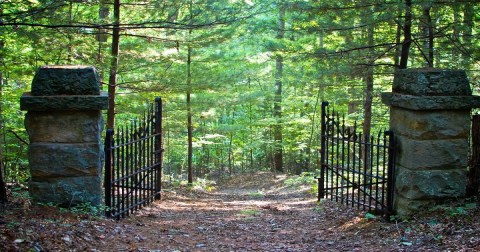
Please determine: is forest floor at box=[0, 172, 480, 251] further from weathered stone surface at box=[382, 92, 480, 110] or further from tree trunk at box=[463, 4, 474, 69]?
tree trunk at box=[463, 4, 474, 69]

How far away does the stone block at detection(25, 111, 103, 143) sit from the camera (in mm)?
5984

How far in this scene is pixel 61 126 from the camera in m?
6.02

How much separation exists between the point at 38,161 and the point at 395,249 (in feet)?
16.3

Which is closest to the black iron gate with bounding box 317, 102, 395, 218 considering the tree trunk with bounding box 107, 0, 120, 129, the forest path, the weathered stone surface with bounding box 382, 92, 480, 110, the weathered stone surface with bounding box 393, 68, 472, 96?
the forest path

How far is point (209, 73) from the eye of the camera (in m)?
13.5

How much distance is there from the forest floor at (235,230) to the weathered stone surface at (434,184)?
32cm

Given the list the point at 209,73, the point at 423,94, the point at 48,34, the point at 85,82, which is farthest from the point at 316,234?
the point at 209,73

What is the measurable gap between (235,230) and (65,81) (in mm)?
3607

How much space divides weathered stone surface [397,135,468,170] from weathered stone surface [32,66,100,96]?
15.6 ft

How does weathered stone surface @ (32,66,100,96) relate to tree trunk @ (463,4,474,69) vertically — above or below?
below

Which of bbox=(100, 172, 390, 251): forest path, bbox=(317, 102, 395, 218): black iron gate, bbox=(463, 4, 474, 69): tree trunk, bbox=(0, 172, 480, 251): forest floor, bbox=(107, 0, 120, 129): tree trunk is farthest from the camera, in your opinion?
bbox=(107, 0, 120, 129): tree trunk

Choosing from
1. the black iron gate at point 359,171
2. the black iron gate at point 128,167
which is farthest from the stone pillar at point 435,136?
the black iron gate at point 128,167

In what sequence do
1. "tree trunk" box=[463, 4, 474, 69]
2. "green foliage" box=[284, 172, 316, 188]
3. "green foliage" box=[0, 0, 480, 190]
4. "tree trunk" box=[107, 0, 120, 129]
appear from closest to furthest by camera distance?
"green foliage" box=[0, 0, 480, 190]
"tree trunk" box=[463, 4, 474, 69]
"tree trunk" box=[107, 0, 120, 129]
"green foliage" box=[284, 172, 316, 188]

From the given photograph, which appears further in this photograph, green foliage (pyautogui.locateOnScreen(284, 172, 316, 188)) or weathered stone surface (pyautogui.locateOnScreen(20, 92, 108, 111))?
green foliage (pyautogui.locateOnScreen(284, 172, 316, 188))
